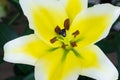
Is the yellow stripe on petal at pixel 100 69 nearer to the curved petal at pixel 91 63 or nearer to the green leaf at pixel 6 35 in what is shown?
the curved petal at pixel 91 63

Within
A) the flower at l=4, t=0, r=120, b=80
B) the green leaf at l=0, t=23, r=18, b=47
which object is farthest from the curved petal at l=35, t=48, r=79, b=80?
the green leaf at l=0, t=23, r=18, b=47

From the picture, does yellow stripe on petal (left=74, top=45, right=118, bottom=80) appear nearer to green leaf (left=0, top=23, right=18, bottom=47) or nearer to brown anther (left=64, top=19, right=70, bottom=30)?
brown anther (left=64, top=19, right=70, bottom=30)

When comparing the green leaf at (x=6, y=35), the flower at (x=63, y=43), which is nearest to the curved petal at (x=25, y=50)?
the flower at (x=63, y=43)

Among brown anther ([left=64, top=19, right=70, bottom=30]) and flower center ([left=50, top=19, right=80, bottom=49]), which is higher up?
brown anther ([left=64, top=19, right=70, bottom=30])

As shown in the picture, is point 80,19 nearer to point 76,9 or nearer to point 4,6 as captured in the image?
point 76,9

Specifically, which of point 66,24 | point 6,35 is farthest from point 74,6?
point 6,35

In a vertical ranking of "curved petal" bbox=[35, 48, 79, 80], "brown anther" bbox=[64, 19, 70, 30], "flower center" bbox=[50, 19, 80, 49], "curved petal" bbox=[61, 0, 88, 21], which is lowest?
"curved petal" bbox=[35, 48, 79, 80]

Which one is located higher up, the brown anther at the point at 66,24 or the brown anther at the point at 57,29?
the brown anther at the point at 66,24
